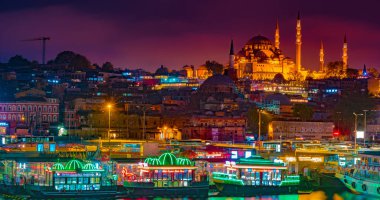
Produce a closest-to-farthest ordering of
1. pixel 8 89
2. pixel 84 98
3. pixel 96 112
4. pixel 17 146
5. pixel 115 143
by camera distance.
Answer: pixel 17 146
pixel 115 143
pixel 96 112
pixel 84 98
pixel 8 89

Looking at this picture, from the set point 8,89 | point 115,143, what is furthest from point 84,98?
point 115,143

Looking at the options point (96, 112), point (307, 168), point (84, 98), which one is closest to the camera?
point (307, 168)

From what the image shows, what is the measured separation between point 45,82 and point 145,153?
39450mm

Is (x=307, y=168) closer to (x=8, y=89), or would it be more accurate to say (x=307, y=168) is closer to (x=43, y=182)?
(x=43, y=182)

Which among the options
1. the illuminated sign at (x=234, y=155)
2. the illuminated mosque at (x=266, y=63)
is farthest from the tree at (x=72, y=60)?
the illuminated sign at (x=234, y=155)

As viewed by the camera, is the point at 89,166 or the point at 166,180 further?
the point at 166,180

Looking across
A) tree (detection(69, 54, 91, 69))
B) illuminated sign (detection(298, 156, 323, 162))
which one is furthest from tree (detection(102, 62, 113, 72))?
illuminated sign (detection(298, 156, 323, 162))

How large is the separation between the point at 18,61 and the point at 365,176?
2481 inches

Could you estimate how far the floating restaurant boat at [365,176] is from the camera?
39.8 m

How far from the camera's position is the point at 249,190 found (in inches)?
1544

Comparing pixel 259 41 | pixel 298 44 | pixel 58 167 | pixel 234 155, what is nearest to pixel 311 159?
pixel 234 155

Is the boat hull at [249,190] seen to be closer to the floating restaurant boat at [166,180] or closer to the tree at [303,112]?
the floating restaurant boat at [166,180]

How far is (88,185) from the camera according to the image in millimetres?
36312

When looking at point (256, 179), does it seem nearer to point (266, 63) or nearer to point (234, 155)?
point (234, 155)
